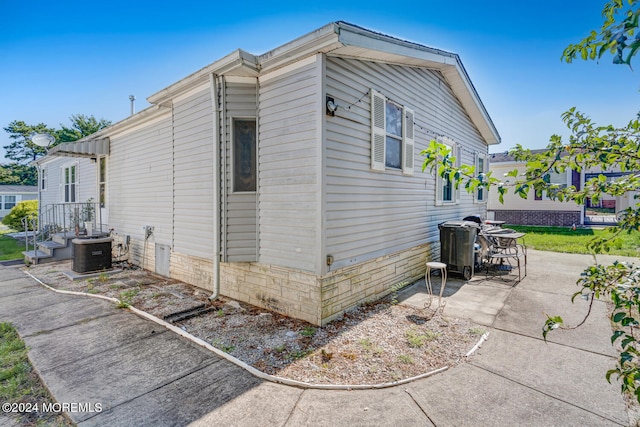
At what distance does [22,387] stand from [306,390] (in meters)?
2.87

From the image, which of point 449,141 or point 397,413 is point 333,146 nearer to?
point 397,413

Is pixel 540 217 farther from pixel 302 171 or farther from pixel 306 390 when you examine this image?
pixel 306 390

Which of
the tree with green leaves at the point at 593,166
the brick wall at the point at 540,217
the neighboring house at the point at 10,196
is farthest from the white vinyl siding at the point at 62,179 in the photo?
the brick wall at the point at 540,217

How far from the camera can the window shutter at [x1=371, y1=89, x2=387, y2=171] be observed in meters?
5.09

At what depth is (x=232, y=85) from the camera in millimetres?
4910

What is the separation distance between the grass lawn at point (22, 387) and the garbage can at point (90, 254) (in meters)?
3.75

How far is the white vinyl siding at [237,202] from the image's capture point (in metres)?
4.91

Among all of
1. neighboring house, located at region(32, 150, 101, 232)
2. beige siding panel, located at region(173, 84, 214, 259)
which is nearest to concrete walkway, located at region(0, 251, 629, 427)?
beige siding panel, located at region(173, 84, 214, 259)

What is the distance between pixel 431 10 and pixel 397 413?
8261 mm

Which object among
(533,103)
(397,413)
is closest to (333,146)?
(397,413)

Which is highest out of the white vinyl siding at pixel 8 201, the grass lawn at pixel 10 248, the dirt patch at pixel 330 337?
the white vinyl siding at pixel 8 201

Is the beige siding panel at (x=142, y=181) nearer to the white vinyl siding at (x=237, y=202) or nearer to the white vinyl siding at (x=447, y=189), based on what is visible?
the white vinyl siding at (x=237, y=202)

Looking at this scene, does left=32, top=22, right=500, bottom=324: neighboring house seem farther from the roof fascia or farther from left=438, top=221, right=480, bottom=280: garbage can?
left=438, top=221, right=480, bottom=280: garbage can

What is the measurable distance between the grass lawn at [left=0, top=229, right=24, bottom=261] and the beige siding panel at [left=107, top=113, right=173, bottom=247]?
3650 millimetres
